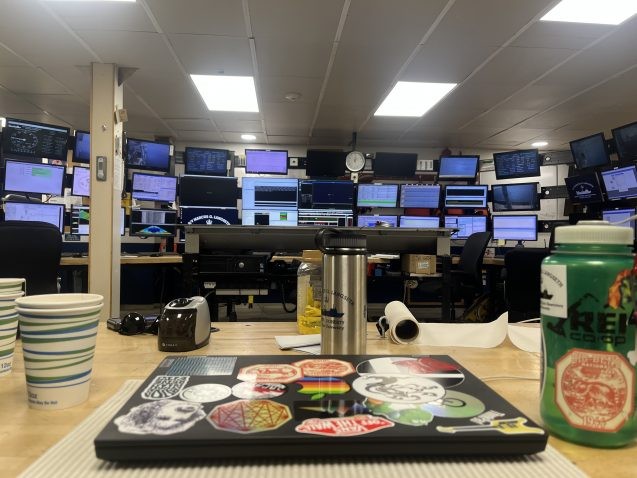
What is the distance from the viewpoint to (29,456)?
0.38m

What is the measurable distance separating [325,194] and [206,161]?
166 centimetres

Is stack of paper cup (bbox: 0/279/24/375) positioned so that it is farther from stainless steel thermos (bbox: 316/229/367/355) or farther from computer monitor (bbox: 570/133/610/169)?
computer monitor (bbox: 570/133/610/169)

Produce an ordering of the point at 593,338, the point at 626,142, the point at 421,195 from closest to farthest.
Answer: the point at 593,338 → the point at 626,142 → the point at 421,195

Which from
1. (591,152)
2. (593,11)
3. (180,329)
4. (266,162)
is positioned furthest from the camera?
(266,162)

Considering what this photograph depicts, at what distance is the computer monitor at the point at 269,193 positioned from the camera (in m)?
5.20

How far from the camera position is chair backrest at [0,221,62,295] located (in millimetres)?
2303

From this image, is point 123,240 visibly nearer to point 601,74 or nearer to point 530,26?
point 530,26

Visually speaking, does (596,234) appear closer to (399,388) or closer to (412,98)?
(399,388)

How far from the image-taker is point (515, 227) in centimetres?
573

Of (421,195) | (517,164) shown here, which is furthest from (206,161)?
(517,164)

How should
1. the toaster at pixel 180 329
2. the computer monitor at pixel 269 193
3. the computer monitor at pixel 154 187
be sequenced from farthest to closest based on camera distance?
the computer monitor at pixel 269 193 → the computer monitor at pixel 154 187 → the toaster at pixel 180 329

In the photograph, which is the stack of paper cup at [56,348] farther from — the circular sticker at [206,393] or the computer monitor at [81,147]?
the computer monitor at [81,147]

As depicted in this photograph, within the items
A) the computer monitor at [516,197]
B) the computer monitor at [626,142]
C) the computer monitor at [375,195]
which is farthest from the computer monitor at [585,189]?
the computer monitor at [375,195]

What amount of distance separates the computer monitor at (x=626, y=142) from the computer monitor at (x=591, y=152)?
0.58 feet
